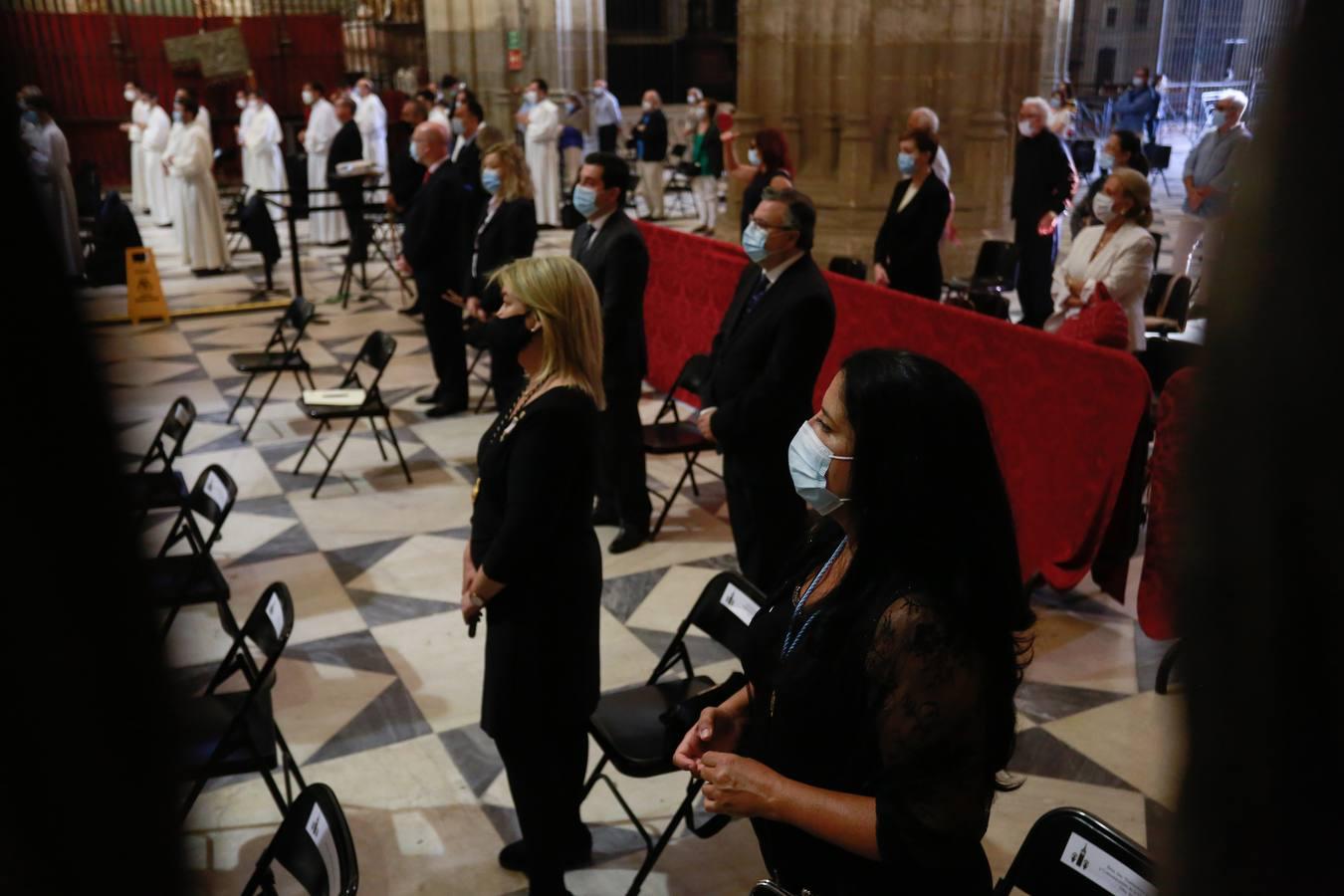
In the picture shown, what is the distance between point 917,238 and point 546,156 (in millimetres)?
10820

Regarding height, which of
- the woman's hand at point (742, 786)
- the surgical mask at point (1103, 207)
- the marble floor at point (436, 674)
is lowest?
the marble floor at point (436, 674)

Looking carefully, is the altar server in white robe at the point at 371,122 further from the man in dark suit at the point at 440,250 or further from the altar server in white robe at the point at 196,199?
the man in dark suit at the point at 440,250

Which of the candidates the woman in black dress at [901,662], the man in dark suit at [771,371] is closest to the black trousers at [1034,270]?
the man in dark suit at [771,371]

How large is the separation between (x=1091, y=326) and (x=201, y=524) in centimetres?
465

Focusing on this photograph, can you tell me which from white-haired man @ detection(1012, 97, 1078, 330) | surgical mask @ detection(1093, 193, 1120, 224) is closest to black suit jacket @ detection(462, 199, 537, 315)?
surgical mask @ detection(1093, 193, 1120, 224)

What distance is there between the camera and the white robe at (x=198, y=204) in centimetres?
1316

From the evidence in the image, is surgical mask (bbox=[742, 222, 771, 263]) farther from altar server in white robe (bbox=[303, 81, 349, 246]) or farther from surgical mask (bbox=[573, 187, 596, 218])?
altar server in white robe (bbox=[303, 81, 349, 246])

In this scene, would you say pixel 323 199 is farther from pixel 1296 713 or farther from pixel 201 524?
pixel 1296 713

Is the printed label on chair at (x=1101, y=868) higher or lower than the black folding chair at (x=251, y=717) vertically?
higher

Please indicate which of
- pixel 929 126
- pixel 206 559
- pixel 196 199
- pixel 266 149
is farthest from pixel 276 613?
pixel 266 149

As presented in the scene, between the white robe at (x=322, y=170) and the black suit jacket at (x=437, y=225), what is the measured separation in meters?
8.41

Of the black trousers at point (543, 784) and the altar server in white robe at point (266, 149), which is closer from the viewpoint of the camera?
the black trousers at point (543, 784)

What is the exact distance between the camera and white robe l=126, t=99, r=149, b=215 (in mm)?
18344

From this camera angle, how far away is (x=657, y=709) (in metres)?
3.56
